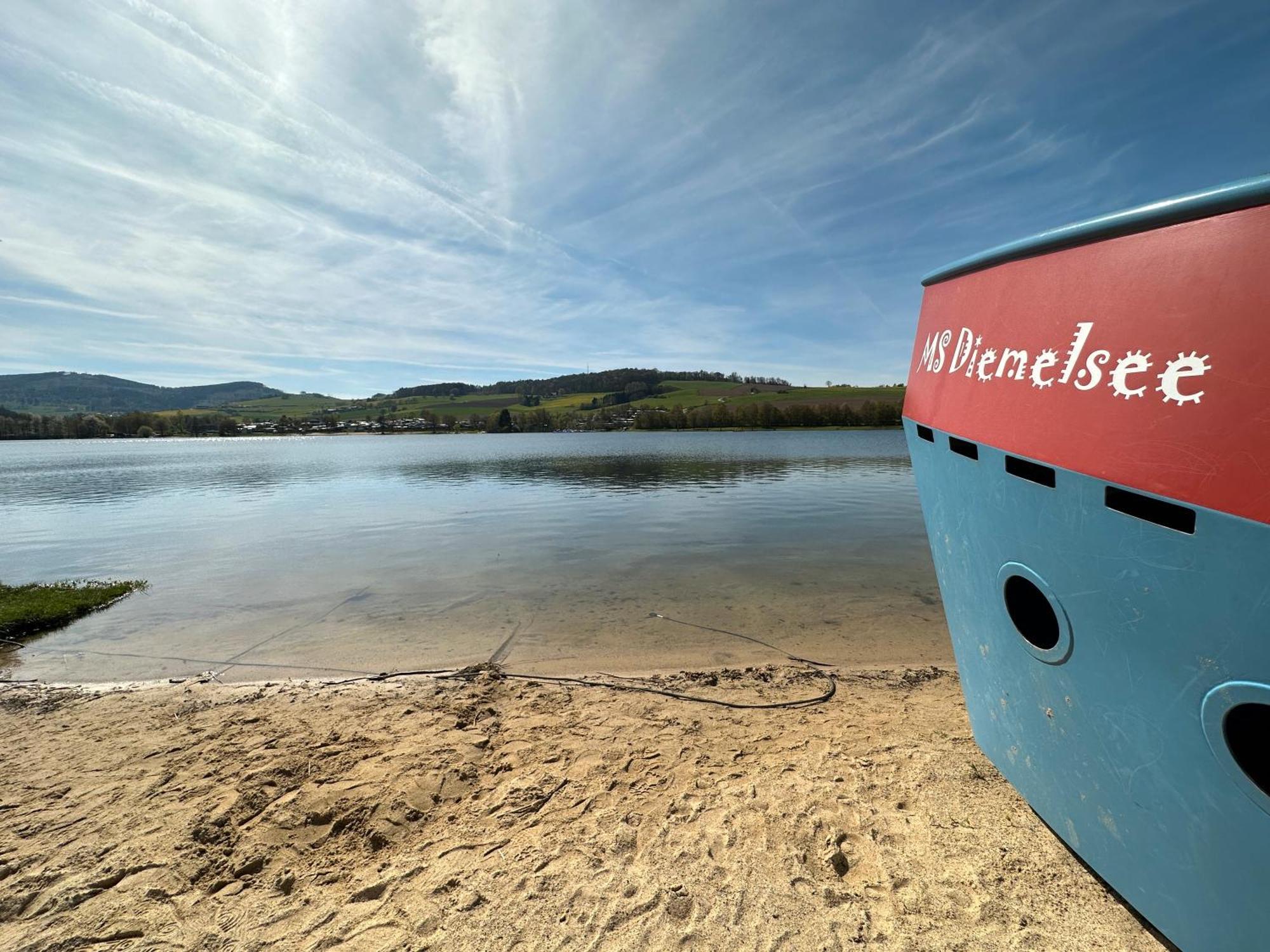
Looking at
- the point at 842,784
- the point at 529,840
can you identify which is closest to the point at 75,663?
the point at 529,840

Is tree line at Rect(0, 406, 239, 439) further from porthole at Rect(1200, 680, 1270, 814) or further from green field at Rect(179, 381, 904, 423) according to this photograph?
porthole at Rect(1200, 680, 1270, 814)

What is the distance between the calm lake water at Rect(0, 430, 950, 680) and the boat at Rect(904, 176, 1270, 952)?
539cm

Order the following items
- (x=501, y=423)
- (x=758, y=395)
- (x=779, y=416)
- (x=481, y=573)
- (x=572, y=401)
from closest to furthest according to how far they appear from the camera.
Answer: (x=481, y=573) → (x=779, y=416) → (x=758, y=395) → (x=501, y=423) → (x=572, y=401)

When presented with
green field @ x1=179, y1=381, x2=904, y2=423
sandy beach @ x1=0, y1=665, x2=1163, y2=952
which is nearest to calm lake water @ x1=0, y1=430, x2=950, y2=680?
sandy beach @ x1=0, y1=665, x2=1163, y2=952

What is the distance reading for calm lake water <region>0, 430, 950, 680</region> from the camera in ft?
28.4

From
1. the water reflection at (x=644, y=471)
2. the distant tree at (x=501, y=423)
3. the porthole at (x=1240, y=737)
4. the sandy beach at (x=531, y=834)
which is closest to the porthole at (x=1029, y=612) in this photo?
the porthole at (x=1240, y=737)

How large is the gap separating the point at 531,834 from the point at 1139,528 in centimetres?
418

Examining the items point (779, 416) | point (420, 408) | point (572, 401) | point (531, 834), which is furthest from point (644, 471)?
point (420, 408)

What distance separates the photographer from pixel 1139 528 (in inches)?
84.9

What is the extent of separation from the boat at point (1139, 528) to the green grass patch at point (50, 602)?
14689mm

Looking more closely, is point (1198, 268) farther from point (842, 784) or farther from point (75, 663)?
point (75, 663)

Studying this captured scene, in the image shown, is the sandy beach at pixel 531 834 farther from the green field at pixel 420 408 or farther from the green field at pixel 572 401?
the green field at pixel 420 408

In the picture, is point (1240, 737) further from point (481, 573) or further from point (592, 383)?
point (592, 383)

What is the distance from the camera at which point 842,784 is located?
14.9 feet
